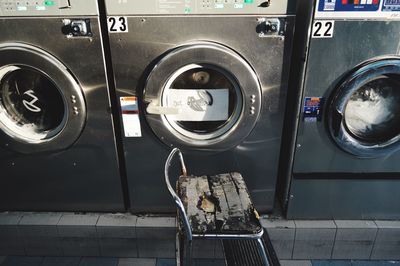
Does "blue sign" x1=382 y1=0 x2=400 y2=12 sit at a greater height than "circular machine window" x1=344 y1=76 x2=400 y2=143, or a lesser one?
greater

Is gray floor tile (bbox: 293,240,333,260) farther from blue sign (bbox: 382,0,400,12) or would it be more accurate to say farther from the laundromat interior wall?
blue sign (bbox: 382,0,400,12)

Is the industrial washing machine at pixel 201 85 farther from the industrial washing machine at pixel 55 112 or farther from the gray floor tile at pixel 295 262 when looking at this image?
the gray floor tile at pixel 295 262

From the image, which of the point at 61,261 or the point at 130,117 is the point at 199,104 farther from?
the point at 61,261

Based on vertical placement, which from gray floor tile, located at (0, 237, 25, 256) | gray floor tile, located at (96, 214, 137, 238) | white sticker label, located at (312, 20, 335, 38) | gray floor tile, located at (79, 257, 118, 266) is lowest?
gray floor tile, located at (79, 257, 118, 266)

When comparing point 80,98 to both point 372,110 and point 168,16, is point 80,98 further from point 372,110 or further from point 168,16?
point 372,110

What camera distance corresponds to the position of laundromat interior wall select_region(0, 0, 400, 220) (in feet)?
5.70

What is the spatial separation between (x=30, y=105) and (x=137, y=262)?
1370 millimetres

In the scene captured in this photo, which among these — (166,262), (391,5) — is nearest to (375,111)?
(391,5)

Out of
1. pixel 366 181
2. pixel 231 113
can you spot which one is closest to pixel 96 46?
pixel 231 113

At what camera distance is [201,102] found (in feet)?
6.47

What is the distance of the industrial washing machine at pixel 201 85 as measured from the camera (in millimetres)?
1729

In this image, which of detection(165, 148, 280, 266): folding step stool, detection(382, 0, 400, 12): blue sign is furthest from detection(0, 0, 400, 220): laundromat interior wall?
detection(165, 148, 280, 266): folding step stool

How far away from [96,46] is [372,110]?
1.80 meters

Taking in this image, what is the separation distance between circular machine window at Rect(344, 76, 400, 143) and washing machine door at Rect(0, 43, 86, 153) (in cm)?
175
